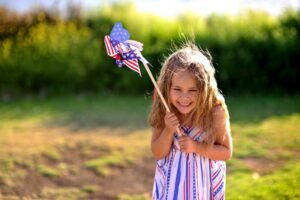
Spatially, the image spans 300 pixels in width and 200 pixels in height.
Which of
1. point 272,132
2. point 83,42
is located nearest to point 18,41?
A: point 83,42

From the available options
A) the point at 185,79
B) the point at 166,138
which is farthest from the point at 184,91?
the point at 166,138

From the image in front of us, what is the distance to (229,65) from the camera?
982 cm

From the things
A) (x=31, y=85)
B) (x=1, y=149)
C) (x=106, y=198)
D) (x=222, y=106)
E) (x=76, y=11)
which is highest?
(x=76, y=11)

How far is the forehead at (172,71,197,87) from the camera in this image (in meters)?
3.11

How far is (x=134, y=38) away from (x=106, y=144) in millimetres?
4230

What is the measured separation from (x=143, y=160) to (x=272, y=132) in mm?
2124

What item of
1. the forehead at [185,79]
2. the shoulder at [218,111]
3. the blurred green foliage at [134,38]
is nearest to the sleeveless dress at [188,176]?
the shoulder at [218,111]

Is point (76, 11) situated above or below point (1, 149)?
above

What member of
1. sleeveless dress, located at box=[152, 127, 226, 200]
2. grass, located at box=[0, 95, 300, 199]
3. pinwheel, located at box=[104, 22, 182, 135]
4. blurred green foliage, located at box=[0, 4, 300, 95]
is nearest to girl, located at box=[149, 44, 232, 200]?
sleeveless dress, located at box=[152, 127, 226, 200]

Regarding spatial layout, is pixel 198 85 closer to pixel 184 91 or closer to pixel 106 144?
pixel 184 91

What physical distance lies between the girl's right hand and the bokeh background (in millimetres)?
A: 1957

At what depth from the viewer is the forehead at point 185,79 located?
3109mm

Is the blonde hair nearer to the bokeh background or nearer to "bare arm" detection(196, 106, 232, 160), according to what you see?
"bare arm" detection(196, 106, 232, 160)

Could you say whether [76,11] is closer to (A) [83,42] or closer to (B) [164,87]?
(A) [83,42]
